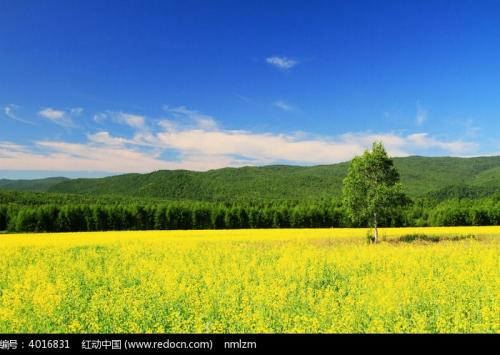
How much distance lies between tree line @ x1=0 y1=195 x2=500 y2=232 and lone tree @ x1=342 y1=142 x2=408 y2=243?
4914cm

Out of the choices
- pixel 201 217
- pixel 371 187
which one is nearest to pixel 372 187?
pixel 371 187

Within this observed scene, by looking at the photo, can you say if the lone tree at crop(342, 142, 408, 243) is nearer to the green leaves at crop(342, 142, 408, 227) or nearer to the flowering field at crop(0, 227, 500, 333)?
the green leaves at crop(342, 142, 408, 227)

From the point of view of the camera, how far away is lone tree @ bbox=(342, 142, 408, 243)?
33.0 meters

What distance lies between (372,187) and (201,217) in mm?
63257

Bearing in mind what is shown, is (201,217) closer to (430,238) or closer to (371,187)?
(371,187)

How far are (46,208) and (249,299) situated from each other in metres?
85.8

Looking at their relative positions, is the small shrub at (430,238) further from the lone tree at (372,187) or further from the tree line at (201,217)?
the tree line at (201,217)

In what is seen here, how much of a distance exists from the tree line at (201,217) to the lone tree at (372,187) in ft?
161

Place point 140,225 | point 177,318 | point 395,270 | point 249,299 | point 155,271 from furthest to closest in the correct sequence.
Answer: point 140,225 → point 155,271 → point 395,270 → point 249,299 → point 177,318

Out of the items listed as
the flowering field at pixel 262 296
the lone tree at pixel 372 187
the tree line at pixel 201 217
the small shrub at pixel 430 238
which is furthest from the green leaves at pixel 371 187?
the tree line at pixel 201 217
